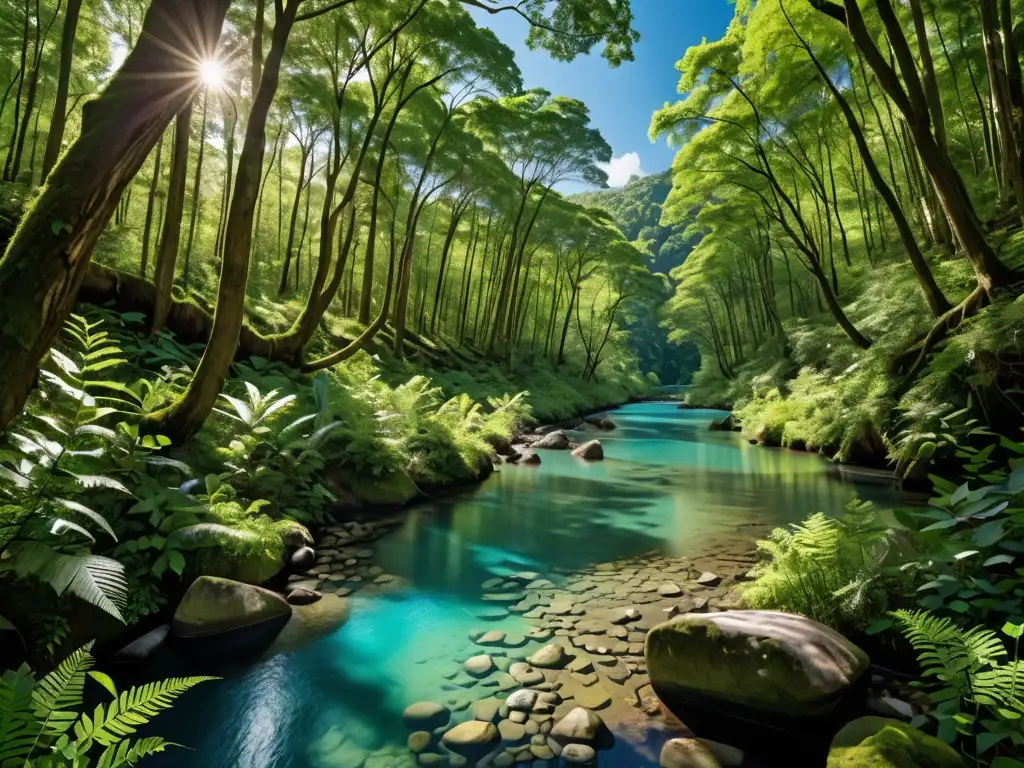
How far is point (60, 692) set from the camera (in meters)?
1.57

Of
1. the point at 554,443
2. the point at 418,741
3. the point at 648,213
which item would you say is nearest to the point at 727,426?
the point at 554,443

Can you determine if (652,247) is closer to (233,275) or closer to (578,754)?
(233,275)

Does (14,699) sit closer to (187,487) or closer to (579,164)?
(187,487)

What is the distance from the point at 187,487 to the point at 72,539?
5.21 ft

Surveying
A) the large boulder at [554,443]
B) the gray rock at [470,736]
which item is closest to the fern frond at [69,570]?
the gray rock at [470,736]

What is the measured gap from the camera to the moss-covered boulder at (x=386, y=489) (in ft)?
25.2

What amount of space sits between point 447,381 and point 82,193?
1397 cm

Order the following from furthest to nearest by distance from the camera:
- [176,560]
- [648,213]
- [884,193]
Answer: [648,213] < [884,193] < [176,560]

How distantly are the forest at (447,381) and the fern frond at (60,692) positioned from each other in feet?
0.08

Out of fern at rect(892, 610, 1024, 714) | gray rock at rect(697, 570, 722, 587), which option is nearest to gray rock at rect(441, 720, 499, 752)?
fern at rect(892, 610, 1024, 714)

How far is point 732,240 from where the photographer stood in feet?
83.4

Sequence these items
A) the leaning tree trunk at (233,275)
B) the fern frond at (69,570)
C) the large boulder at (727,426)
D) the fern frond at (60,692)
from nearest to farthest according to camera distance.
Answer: the fern frond at (60,692) → the fern frond at (69,570) → the leaning tree trunk at (233,275) → the large boulder at (727,426)

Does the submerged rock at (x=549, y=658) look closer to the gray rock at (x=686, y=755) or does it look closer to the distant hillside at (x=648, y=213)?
the gray rock at (x=686, y=755)

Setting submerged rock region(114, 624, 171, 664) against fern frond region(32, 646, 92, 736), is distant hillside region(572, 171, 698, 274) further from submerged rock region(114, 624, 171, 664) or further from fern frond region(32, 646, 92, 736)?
fern frond region(32, 646, 92, 736)
